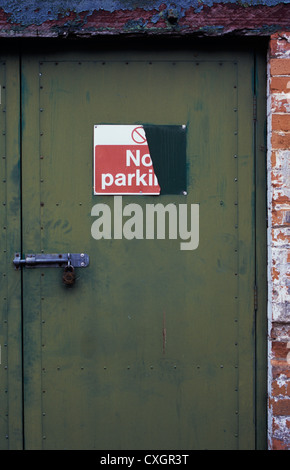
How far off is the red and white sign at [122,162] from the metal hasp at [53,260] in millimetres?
346

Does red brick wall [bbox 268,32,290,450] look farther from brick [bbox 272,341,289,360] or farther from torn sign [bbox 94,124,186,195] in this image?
torn sign [bbox 94,124,186,195]

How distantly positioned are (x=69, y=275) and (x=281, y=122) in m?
1.28

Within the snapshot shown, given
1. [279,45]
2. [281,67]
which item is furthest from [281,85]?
[279,45]

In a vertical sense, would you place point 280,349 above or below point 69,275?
below

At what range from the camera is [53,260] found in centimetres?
231

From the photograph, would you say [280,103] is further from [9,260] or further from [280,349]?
[9,260]

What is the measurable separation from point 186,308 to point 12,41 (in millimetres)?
1607

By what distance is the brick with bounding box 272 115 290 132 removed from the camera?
221cm

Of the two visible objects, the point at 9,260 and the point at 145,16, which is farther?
the point at 9,260

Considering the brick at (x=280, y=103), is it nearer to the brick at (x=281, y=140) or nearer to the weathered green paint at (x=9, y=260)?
the brick at (x=281, y=140)

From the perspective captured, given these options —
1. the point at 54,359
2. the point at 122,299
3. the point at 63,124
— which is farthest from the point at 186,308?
the point at 63,124

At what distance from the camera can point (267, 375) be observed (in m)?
2.33

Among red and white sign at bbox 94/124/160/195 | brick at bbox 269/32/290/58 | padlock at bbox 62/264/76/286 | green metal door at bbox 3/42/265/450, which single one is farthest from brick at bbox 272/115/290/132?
padlock at bbox 62/264/76/286
